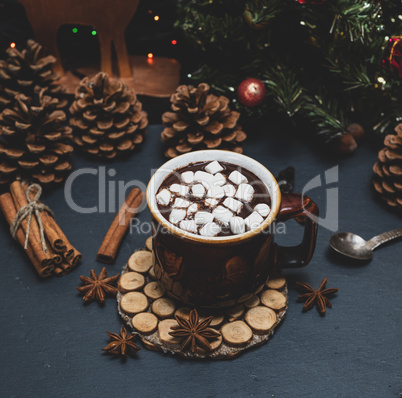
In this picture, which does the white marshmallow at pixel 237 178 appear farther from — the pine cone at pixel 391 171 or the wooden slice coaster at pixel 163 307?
the pine cone at pixel 391 171

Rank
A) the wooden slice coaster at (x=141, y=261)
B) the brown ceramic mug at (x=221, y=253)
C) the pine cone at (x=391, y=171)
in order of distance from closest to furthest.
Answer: the brown ceramic mug at (x=221, y=253) → the wooden slice coaster at (x=141, y=261) → the pine cone at (x=391, y=171)

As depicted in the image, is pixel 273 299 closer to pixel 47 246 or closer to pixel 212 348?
pixel 212 348

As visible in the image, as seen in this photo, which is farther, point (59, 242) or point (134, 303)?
point (59, 242)

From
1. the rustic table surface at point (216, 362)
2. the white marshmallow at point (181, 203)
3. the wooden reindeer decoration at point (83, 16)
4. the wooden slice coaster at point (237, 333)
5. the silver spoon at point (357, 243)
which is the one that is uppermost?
the wooden reindeer decoration at point (83, 16)

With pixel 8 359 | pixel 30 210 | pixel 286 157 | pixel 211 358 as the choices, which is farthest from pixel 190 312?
pixel 286 157

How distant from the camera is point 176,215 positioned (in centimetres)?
95

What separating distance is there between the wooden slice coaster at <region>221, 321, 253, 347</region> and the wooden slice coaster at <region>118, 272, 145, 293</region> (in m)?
0.22

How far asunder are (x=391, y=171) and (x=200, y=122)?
1.79ft

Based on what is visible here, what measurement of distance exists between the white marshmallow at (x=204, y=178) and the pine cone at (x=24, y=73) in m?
0.65

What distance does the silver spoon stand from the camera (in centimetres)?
119

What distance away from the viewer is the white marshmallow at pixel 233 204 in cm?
97

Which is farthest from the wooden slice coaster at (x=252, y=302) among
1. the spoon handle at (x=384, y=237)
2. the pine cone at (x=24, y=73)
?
the pine cone at (x=24, y=73)

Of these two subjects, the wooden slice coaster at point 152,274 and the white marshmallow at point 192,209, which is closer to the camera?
the white marshmallow at point 192,209

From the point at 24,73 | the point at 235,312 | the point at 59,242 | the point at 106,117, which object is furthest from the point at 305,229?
the point at 24,73
